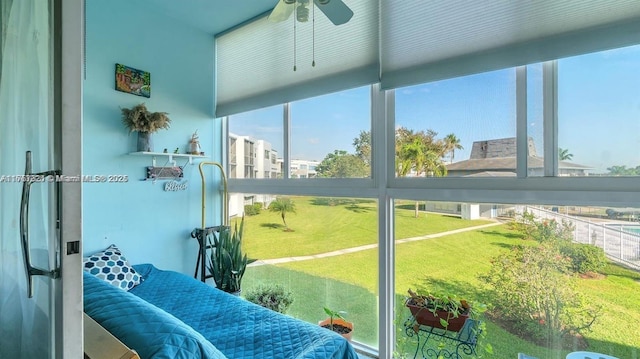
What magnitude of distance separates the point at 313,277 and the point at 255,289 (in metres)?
0.67

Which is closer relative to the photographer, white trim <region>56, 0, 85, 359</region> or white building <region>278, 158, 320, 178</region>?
white trim <region>56, 0, 85, 359</region>

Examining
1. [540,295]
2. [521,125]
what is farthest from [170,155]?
[540,295]

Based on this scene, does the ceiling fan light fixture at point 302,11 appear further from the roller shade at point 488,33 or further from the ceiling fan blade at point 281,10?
the roller shade at point 488,33

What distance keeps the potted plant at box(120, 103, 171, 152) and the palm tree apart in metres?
1.19

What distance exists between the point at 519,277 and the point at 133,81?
3.22m

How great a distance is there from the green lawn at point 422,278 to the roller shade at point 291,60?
1.01 meters

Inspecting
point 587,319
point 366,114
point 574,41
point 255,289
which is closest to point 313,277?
point 255,289

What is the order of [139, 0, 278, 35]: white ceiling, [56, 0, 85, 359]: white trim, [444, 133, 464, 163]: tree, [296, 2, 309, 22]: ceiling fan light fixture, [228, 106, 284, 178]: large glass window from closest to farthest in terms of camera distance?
[56, 0, 85, 359]: white trim
[296, 2, 309, 22]: ceiling fan light fixture
[444, 133, 464, 163]: tree
[139, 0, 278, 35]: white ceiling
[228, 106, 284, 178]: large glass window

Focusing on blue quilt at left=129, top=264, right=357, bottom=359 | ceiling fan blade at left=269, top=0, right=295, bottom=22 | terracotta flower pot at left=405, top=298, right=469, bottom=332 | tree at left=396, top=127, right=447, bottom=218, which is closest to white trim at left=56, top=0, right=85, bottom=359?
blue quilt at left=129, top=264, right=357, bottom=359

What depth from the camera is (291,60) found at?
2.67 m

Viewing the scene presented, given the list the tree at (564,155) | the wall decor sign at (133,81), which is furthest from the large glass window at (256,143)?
the tree at (564,155)

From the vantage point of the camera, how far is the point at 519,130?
1.71m

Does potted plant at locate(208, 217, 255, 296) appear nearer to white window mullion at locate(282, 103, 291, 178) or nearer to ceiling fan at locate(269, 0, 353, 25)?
white window mullion at locate(282, 103, 291, 178)

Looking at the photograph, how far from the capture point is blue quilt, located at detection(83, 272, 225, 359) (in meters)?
1.03
